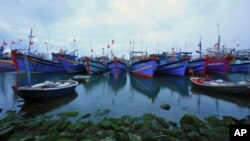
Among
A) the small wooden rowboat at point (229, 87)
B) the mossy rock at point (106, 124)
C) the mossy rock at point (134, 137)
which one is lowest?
the mossy rock at point (134, 137)

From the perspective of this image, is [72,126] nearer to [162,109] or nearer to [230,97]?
[162,109]

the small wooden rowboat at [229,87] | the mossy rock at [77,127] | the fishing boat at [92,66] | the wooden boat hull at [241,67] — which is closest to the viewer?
the mossy rock at [77,127]

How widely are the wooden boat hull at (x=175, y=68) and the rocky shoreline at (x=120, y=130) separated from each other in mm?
15540

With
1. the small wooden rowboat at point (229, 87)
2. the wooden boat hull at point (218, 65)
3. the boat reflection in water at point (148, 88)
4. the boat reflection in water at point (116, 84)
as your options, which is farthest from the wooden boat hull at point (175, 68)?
the small wooden rowboat at point (229, 87)

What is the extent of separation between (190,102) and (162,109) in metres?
2.52

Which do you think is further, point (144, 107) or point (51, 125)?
point (144, 107)

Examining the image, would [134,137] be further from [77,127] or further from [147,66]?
[147,66]

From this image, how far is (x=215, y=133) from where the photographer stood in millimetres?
5016

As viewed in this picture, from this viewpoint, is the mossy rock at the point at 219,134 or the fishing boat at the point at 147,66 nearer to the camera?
the mossy rock at the point at 219,134

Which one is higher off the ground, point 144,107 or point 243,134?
point 243,134

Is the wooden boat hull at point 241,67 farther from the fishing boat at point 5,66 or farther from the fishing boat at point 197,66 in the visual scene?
the fishing boat at point 5,66

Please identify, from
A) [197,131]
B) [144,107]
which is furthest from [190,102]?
[197,131]

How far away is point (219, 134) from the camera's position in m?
4.96

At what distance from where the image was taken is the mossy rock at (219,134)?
15.6ft
